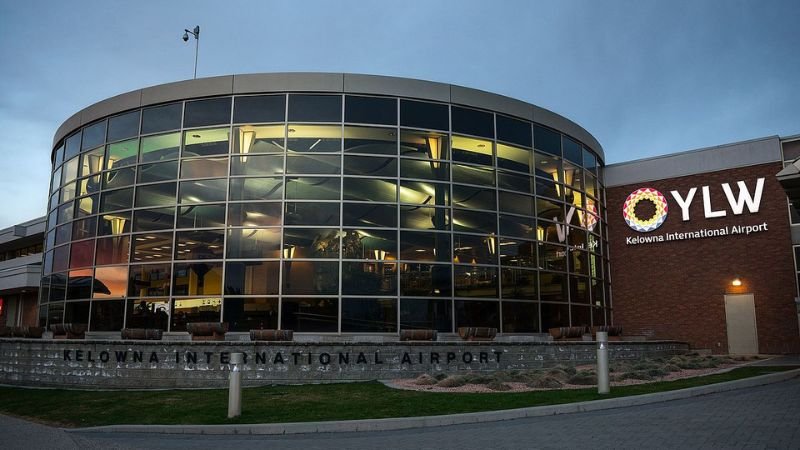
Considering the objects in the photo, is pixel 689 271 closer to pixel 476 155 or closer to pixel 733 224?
pixel 733 224

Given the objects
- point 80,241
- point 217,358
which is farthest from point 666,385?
point 80,241

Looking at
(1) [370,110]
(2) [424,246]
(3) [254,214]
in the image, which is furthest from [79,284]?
(2) [424,246]

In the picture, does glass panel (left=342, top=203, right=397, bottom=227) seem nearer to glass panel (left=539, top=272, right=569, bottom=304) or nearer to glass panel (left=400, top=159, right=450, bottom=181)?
glass panel (left=400, top=159, right=450, bottom=181)

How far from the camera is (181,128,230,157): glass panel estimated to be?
2397 centimetres

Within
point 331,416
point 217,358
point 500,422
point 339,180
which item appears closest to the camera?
point 500,422

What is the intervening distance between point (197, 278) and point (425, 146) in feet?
30.3

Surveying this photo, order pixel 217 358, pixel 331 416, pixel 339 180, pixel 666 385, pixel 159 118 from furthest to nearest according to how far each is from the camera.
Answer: pixel 159 118
pixel 339 180
pixel 217 358
pixel 666 385
pixel 331 416

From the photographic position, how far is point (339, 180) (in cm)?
2333

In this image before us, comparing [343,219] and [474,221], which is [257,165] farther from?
[474,221]

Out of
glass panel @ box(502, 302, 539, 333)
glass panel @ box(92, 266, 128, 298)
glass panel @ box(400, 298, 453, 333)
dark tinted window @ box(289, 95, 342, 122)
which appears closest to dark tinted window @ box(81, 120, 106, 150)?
glass panel @ box(92, 266, 128, 298)

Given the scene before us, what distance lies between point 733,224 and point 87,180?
88.0 ft

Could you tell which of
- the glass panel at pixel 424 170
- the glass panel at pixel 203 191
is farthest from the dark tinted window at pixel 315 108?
the glass panel at pixel 203 191

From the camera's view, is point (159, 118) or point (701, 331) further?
point (701, 331)

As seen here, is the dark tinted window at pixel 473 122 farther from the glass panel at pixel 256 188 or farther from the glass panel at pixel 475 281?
the glass panel at pixel 256 188
